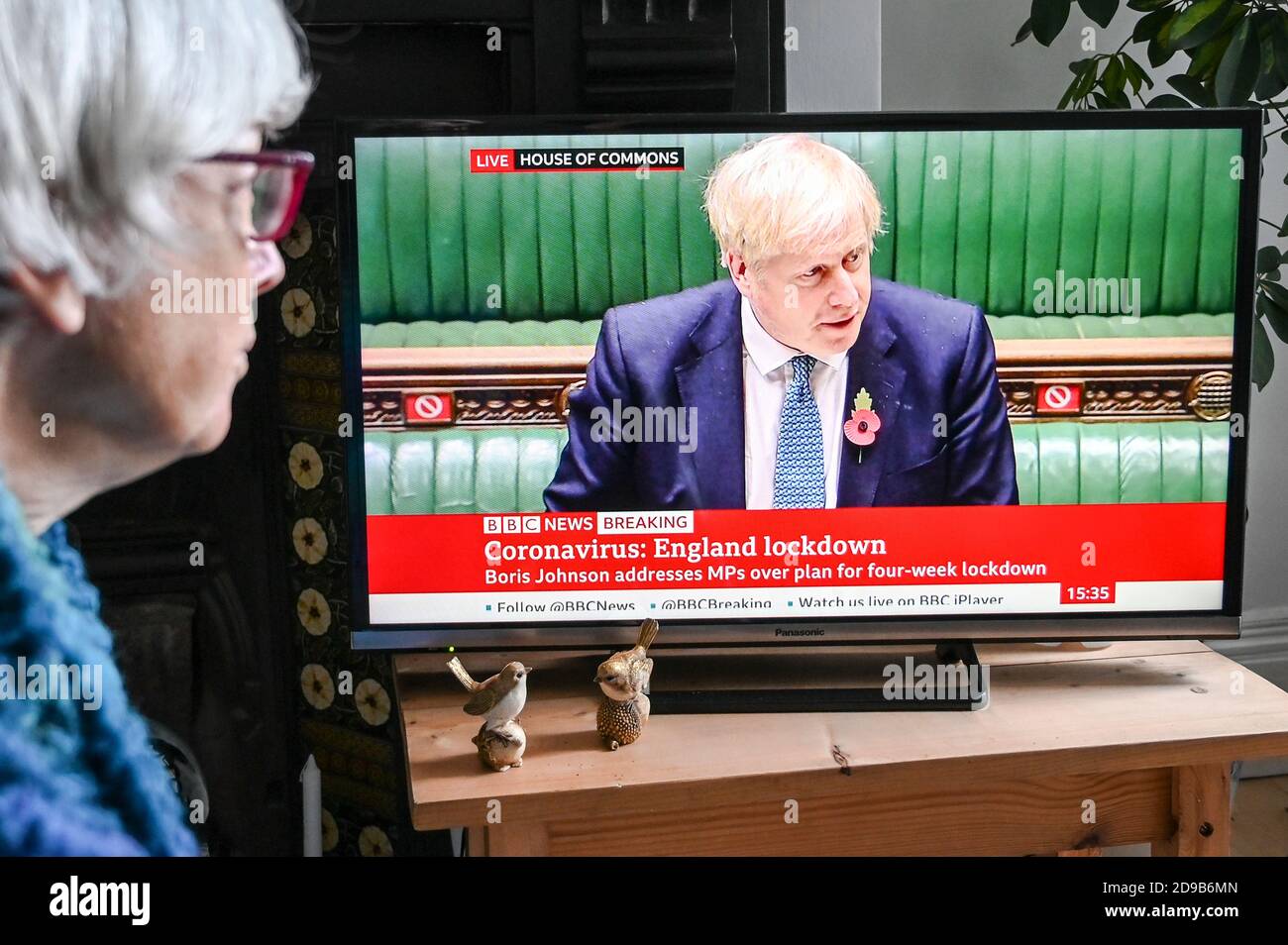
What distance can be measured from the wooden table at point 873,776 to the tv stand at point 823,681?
19 millimetres

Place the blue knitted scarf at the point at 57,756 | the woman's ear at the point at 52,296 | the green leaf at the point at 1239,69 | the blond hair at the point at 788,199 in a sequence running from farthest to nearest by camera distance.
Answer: the green leaf at the point at 1239,69
the blond hair at the point at 788,199
the woman's ear at the point at 52,296
the blue knitted scarf at the point at 57,756

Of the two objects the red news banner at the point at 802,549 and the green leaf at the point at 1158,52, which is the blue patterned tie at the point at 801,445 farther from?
the green leaf at the point at 1158,52

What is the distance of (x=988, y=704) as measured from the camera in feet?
4.35

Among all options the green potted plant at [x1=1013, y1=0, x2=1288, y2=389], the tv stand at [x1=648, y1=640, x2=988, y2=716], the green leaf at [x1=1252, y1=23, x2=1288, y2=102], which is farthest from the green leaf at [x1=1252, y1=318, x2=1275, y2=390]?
the tv stand at [x1=648, y1=640, x2=988, y2=716]

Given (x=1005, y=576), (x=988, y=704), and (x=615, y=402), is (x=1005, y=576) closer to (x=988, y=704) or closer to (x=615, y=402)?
(x=988, y=704)

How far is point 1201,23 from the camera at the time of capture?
5.47 feet

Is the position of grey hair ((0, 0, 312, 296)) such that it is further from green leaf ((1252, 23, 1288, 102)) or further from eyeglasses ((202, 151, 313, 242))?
green leaf ((1252, 23, 1288, 102))

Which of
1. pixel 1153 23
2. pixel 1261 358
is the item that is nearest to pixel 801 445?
pixel 1261 358

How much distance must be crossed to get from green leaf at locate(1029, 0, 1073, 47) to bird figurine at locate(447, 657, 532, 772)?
1274 millimetres

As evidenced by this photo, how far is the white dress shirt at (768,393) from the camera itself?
1.33 metres

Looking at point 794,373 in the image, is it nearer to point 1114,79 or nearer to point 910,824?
point 910,824

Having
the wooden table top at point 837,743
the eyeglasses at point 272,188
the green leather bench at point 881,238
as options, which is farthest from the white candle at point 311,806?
the eyeglasses at point 272,188

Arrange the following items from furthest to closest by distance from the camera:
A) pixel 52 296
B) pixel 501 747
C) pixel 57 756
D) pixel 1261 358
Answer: pixel 1261 358 < pixel 501 747 < pixel 52 296 < pixel 57 756

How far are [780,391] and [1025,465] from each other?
0.29m
